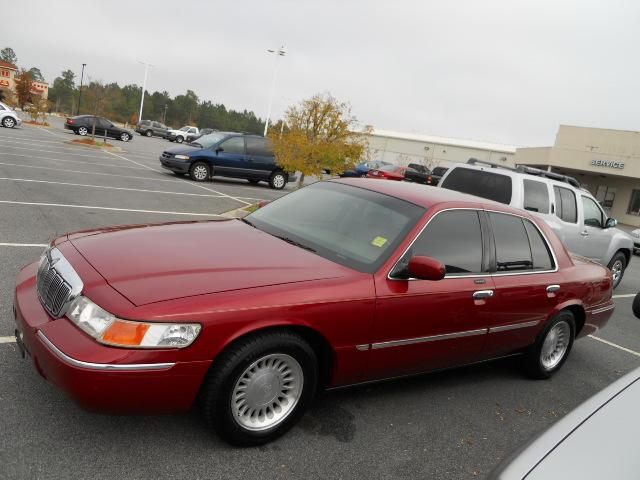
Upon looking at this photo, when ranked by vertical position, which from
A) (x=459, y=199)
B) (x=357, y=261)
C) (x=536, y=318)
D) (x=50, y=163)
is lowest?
(x=50, y=163)

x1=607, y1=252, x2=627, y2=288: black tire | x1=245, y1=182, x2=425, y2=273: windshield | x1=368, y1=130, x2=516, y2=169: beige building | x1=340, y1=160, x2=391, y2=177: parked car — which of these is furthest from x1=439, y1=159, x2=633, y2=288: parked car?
x1=368, y1=130, x2=516, y2=169: beige building

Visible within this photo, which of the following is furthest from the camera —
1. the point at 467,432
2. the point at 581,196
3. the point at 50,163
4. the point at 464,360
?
the point at 50,163

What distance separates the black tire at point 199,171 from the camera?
17.1 meters

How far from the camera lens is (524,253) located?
4.51 meters

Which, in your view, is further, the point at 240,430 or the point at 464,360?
the point at 464,360

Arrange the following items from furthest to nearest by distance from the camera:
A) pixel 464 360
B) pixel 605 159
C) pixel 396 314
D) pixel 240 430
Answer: pixel 605 159
pixel 464 360
pixel 396 314
pixel 240 430

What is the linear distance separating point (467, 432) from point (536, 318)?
133 centimetres

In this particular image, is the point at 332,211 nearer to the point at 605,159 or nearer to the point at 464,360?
the point at 464,360

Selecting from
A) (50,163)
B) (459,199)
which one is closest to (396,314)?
(459,199)

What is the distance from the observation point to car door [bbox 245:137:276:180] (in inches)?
714

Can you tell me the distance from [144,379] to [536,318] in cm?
332

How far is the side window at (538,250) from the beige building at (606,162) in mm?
35911

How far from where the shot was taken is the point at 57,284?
3.04 metres

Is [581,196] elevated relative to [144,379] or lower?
elevated
